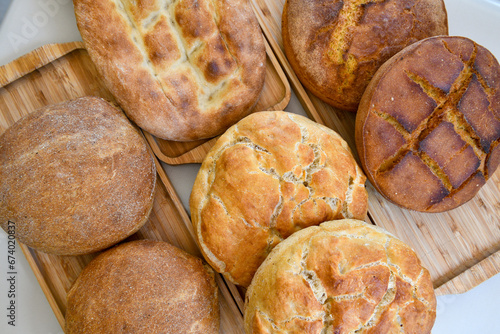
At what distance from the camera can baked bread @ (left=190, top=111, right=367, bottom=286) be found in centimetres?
162

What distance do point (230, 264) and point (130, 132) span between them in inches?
31.7

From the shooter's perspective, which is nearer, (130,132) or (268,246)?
(268,246)

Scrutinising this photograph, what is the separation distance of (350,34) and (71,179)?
4.96ft

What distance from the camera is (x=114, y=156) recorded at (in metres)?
1.68

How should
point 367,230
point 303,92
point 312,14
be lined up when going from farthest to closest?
point 303,92
point 312,14
point 367,230

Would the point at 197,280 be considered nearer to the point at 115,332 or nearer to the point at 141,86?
the point at 115,332

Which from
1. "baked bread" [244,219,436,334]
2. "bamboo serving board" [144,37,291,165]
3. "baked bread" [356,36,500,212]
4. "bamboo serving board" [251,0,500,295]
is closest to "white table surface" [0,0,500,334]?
"bamboo serving board" [144,37,291,165]

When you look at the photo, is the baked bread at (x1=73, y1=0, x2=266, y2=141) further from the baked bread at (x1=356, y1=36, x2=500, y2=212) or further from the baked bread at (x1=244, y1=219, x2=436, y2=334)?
the baked bread at (x1=244, y1=219, x2=436, y2=334)

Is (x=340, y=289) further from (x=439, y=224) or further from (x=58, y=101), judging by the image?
(x=58, y=101)

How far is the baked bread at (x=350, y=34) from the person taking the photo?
1.84 metres

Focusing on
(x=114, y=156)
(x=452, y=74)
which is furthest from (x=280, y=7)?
(x=114, y=156)

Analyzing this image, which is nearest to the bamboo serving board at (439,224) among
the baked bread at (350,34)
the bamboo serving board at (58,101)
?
the baked bread at (350,34)

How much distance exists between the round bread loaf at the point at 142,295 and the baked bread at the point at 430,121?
1.04 meters

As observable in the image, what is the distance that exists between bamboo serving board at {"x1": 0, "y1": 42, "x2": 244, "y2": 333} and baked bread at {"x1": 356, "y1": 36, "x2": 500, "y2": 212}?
3.37ft
